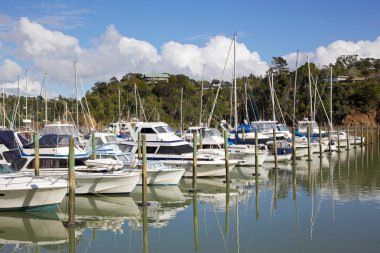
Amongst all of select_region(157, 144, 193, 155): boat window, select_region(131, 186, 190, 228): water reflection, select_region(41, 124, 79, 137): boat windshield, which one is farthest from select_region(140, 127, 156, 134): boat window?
select_region(41, 124, 79, 137): boat windshield

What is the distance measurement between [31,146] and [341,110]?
8845 cm

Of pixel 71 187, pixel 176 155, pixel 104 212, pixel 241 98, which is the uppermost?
pixel 241 98

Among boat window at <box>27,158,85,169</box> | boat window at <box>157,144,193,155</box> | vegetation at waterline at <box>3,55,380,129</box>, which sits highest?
vegetation at waterline at <box>3,55,380,129</box>

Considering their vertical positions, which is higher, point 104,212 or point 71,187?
point 71,187

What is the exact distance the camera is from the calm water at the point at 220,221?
55.9 ft

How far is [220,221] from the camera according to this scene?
67.2 feet

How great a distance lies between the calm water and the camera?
17031 mm

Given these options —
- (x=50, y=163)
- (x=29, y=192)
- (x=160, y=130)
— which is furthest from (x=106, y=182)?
(x=160, y=130)

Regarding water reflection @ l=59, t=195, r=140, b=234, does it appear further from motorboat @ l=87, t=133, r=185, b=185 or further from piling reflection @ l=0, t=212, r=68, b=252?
motorboat @ l=87, t=133, r=185, b=185

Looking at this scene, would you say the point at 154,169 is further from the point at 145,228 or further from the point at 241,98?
the point at 241,98

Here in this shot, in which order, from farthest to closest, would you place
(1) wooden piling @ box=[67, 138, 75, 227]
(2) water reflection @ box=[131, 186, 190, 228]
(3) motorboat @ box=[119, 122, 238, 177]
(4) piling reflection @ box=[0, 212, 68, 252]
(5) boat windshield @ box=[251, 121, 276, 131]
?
(5) boat windshield @ box=[251, 121, 276, 131], (3) motorboat @ box=[119, 122, 238, 177], (2) water reflection @ box=[131, 186, 190, 228], (1) wooden piling @ box=[67, 138, 75, 227], (4) piling reflection @ box=[0, 212, 68, 252]

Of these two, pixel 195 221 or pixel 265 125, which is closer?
pixel 195 221

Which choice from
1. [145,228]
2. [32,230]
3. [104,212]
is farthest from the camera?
[104,212]

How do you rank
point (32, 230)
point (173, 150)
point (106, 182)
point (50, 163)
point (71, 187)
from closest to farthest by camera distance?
point (71, 187)
point (32, 230)
point (106, 182)
point (50, 163)
point (173, 150)
